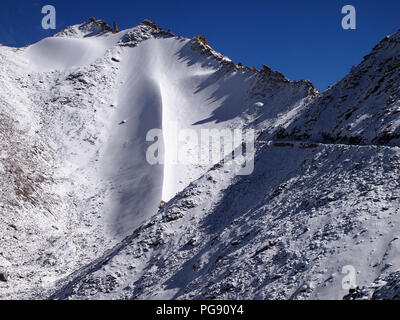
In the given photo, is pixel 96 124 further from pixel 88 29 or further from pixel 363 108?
pixel 88 29

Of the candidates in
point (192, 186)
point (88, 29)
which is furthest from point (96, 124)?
point (88, 29)

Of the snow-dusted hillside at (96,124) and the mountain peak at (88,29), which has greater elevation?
the mountain peak at (88,29)

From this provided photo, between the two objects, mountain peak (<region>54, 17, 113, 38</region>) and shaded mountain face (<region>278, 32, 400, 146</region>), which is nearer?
shaded mountain face (<region>278, 32, 400, 146</region>)

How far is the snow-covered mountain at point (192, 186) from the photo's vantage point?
46.2 feet

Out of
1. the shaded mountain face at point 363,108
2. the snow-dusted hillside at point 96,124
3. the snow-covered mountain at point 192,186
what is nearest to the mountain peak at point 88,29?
the snow-dusted hillside at point 96,124

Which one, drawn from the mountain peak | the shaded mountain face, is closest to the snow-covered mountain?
the shaded mountain face

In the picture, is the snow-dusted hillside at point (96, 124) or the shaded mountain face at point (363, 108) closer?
the shaded mountain face at point (363, 108)

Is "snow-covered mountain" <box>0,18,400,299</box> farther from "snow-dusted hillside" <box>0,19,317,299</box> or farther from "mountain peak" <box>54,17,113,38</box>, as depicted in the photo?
"mountain peak" <box>54,17,113,38</box>

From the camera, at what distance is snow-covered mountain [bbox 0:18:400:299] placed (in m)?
14.1

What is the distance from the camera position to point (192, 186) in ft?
79.8

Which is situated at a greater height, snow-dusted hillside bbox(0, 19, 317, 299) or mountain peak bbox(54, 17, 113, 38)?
mountain peak bbox(54, 17, 113, 38)

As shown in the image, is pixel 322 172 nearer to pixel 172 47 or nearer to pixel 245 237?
pixel 245 237

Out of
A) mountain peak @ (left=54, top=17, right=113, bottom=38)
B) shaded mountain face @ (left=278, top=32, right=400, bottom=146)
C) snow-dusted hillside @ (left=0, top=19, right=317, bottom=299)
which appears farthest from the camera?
mountain peak @ (left=54, top=17, right=113, bottom=38)

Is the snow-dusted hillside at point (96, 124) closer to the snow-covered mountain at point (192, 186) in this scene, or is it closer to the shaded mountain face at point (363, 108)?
the snow-covered mountain at point (192, 186)
